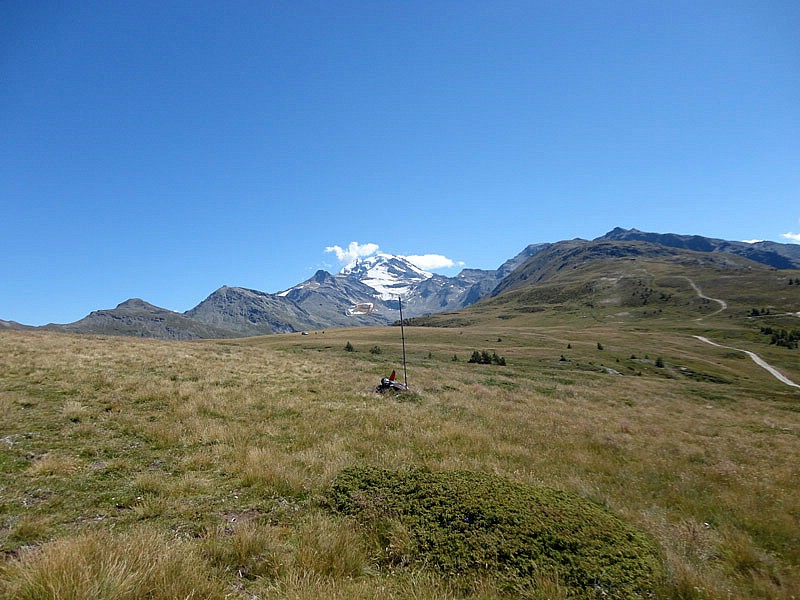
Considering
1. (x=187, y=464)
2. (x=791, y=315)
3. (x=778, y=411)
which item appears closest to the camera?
(x=187, y=464)

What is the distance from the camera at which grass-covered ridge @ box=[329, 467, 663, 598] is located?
→ 16.5 ft

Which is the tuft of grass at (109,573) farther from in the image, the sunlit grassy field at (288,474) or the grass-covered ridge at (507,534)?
the grass-covered ridge at (507,534)

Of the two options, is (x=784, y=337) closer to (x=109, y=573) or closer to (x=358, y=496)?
(x=358, y=496)

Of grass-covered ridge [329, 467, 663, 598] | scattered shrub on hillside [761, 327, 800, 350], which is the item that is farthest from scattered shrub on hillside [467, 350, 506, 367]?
scattered shrub on hillside [761, 327, 800, 350]

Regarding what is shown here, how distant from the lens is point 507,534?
18.6 feet

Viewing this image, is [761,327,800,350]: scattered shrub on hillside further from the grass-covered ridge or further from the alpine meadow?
the grass-covered ridge

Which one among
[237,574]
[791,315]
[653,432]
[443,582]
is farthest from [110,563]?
[791,315]

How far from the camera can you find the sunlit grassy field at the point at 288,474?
4.63 meters

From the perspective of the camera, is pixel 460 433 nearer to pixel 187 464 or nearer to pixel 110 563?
pixel 187 464

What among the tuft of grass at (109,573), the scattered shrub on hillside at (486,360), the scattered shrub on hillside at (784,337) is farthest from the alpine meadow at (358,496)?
the scattered shrub on hillside at (784,337)

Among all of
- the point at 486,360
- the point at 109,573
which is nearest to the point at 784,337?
the point at 486,360

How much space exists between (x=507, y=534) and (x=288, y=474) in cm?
476

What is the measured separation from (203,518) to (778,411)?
44.1 meters

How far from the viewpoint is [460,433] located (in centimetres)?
1248
